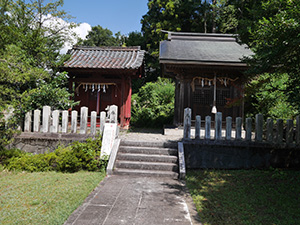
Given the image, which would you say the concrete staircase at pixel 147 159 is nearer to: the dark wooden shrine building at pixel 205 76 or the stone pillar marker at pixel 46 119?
the stone pillar marker at pixel 46 119

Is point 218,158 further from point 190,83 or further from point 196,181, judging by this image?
point 190,83

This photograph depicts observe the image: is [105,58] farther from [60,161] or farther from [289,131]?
[289,131]

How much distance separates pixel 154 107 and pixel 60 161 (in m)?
9.51

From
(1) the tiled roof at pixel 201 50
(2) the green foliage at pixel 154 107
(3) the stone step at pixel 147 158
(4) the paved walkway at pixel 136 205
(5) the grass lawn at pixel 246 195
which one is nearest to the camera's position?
(4) the paved walkway at pixel 136 205

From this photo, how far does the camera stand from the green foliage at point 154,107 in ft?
46.2

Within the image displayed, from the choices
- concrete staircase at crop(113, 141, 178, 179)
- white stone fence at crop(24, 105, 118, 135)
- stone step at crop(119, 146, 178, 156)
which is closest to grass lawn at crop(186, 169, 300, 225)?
concrete staircase at crop(113, 141, 178, 179)

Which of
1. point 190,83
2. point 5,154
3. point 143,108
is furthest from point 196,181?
point 143,108

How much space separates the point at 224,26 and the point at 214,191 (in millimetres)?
22602

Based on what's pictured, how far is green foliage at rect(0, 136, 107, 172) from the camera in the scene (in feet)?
19.2

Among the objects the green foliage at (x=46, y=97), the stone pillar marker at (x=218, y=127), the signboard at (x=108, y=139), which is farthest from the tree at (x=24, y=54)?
the stone pillar marker at (x=218, y=127)

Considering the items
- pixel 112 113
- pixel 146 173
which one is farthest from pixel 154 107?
pixel 146 173

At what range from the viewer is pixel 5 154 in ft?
20.3

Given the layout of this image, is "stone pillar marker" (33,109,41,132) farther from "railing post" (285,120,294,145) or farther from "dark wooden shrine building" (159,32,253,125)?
"railing post" (285,120,294,145)

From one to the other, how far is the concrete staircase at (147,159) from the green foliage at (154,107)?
22.6ft
